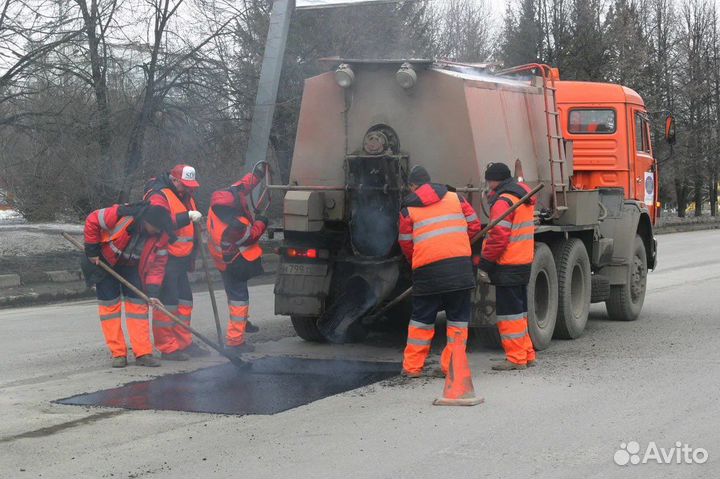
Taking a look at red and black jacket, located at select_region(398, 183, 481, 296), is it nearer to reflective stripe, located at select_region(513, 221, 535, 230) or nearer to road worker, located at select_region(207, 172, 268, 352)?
reflective stripe, located at select_region(513, 221, 535, 230)

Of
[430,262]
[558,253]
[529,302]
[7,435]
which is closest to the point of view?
[7,435]

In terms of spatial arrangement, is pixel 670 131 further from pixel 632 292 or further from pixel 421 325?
pixel 421 325

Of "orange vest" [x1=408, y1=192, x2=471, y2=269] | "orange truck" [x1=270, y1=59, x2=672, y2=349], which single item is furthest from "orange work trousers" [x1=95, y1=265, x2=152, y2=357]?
"orange vest" [x1=408, y1=192, x2=471, y2=269]

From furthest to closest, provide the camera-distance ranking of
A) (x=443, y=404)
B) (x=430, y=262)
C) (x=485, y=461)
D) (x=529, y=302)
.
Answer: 1. (x=529, y=302)
2. (x=430, y=262)
3. (x=443, y=404)
4. (x=485, y=461)

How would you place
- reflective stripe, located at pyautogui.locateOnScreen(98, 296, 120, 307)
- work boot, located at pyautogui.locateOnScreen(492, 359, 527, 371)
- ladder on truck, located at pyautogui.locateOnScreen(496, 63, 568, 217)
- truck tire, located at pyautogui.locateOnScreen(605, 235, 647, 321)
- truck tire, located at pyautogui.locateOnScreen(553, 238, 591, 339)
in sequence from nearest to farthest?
work boot, located at pyautogui.locateOnScreen(492, 359, 527, 371) < reflective stripe, located at pyautogui.locateOnScreen(98, 296, 120, 307) < truck tire, located at pyautogui.locateOnScreen(553, 238, 591, 339) < ladder on truck, located at pyautogui.locateOnScreen(496, 63, 568, 217) < truck tire, located at pyautogui.locateOnScreen(605, 235, 647, 321)

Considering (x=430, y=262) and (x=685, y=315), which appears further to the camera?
(x=685, y=315)

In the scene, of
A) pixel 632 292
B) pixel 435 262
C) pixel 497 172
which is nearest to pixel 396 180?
pixel 497 172

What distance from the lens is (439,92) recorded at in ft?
29.5

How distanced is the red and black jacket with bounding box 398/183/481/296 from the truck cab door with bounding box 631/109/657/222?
18.1ft

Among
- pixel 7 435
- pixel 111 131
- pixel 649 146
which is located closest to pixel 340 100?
pixel 7 435

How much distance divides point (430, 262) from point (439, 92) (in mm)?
2193

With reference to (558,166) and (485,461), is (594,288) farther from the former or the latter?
(485,461)

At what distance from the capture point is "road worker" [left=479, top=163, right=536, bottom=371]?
8148mm

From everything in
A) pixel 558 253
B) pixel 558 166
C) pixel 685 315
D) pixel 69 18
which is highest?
pixel 69 18
